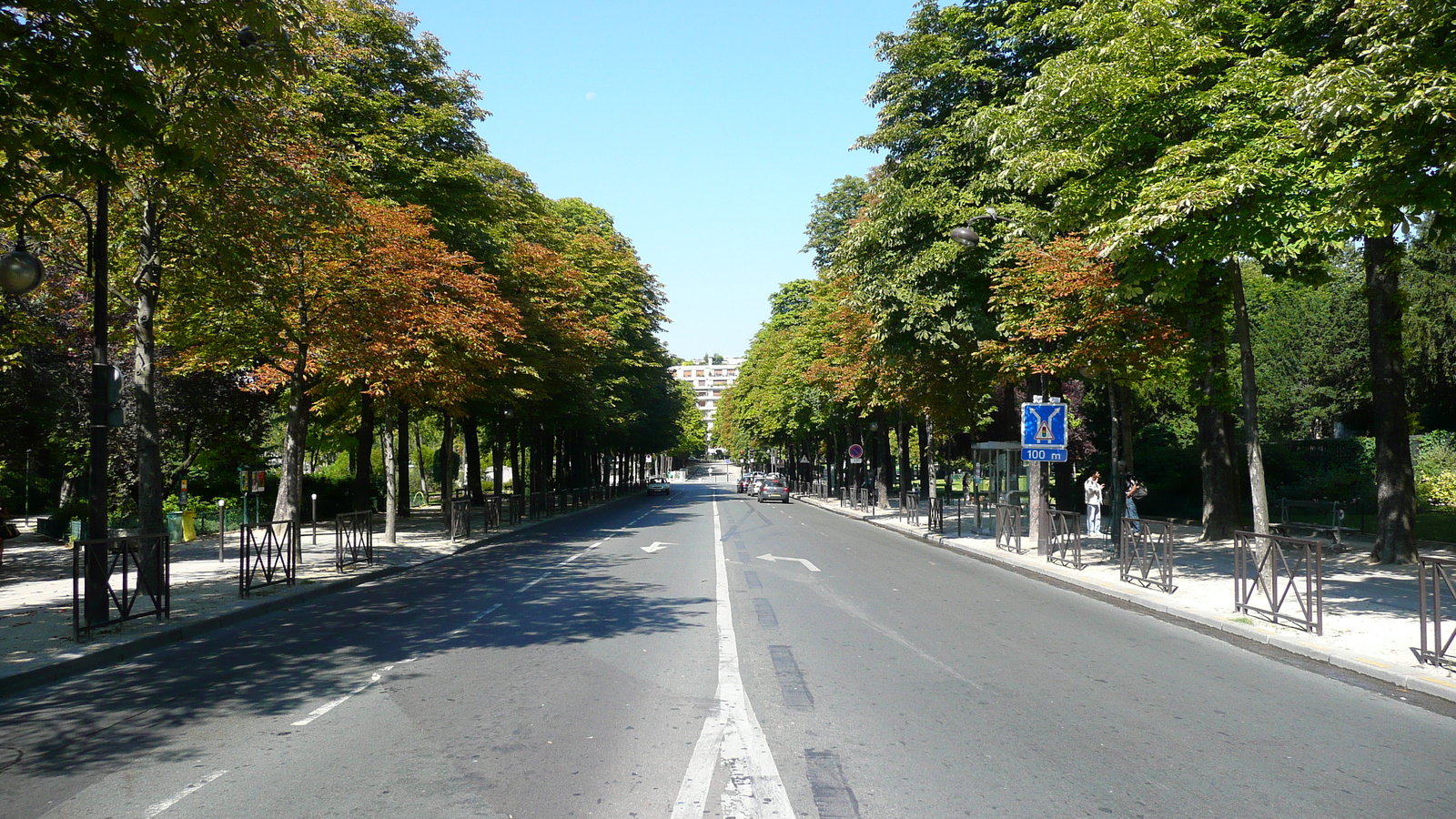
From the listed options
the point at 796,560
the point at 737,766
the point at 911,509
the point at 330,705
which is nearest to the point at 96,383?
the point at 330,705

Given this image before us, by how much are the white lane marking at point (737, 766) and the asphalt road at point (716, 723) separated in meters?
0.02

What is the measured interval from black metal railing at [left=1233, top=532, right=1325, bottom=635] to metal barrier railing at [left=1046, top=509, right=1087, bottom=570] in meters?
5.20

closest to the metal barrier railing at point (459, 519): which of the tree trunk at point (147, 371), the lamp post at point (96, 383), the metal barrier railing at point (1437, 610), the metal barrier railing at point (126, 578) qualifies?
the tree trunk at point (147, 371)

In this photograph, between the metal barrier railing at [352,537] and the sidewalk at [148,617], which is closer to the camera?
the sidewalk at [148,617]

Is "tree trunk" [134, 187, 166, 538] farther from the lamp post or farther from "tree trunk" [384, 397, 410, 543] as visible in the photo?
"tree trunk" [384, 397, 410, 543]

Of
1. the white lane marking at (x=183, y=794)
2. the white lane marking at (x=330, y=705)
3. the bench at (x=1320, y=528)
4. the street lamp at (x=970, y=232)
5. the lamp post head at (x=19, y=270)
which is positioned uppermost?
the street lamp at (x=970, y=232)

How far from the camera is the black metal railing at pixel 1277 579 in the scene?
10.4 m

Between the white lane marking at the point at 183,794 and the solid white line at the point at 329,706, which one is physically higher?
the white lane marking at the point at 183,794

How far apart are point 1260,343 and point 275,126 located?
5323 cm

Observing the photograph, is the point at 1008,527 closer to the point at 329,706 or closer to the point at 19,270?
the point at 329,706

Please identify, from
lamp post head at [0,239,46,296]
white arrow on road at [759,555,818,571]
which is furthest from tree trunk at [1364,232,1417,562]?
lamp post head at [0,239,46,296]

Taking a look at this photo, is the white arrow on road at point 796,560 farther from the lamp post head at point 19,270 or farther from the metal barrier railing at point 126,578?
the lamp post head at point 19,270

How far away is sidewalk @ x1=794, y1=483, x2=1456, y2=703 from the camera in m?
8.83

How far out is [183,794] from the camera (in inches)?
203
